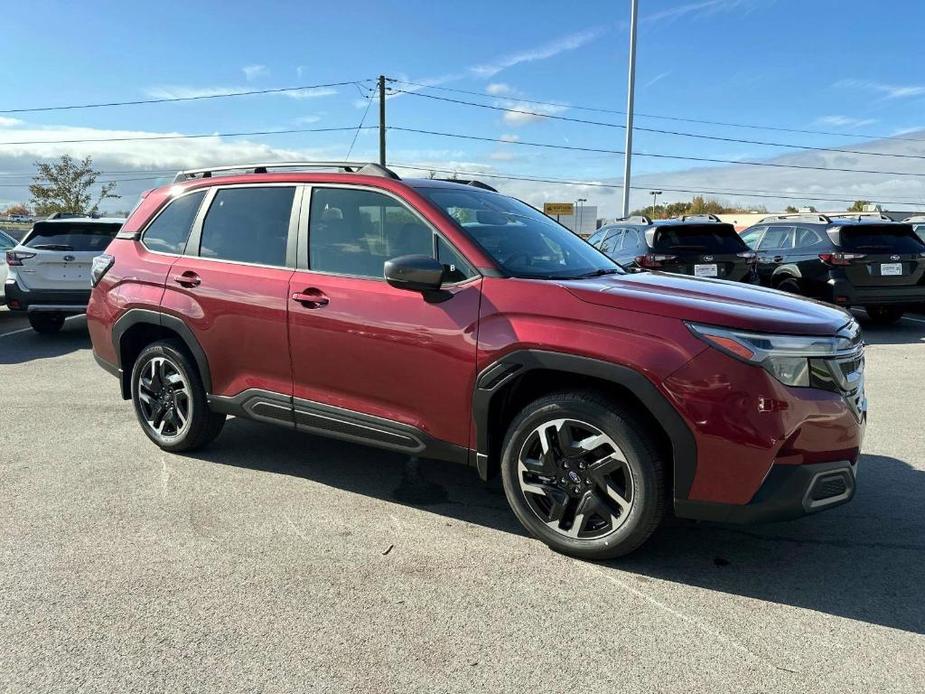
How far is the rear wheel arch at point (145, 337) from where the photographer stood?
4426mm

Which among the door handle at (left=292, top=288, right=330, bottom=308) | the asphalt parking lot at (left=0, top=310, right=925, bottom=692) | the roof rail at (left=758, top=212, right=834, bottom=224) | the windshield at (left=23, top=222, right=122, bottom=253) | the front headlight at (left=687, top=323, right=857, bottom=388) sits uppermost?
the roof rail at (left=758, top=212, right=834, bottom=224)

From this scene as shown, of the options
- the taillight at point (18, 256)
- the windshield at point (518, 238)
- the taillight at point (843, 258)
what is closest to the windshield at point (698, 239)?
the taillight at point (843, 258)

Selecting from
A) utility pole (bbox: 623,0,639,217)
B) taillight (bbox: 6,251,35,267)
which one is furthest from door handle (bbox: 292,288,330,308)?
utility pole (bbox: 623,0,639,217)

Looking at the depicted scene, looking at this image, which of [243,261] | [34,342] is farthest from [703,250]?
[34,342]

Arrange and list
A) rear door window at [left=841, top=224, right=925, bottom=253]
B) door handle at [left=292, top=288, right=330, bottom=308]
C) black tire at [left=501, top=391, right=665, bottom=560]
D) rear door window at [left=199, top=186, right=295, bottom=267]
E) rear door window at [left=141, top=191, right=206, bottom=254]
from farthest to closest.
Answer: rear door window at [left=841, top=224, right=925, bottom=253]
rear door window at [left=141, top=191, right=206, bottom=254]
rear door window at [left=199, top=186, right=295, bottom=267]
door handle at [left=292, top=288, right=330, bottom=308]
black tire at [left=501, top=391, right=665, bottom=560]

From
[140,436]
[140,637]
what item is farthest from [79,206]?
[140,637]

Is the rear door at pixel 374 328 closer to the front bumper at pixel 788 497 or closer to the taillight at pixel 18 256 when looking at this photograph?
the front bumper at pixel 788 497

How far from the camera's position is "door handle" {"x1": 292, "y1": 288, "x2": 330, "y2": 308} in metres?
3.83

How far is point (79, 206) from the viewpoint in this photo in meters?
42.8

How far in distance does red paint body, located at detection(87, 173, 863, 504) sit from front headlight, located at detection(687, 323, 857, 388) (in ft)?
0.11

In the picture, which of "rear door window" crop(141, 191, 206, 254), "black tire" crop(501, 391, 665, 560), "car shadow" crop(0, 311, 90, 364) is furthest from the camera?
"car shadow" crop(0, 311, 90, 364)

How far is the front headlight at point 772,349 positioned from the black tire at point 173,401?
3.18 meters

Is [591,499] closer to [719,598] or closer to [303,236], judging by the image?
[719,598]

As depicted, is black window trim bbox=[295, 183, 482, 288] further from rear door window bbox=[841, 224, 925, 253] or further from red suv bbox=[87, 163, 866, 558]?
rear door window bbox=[841, 224, 925, 253]
